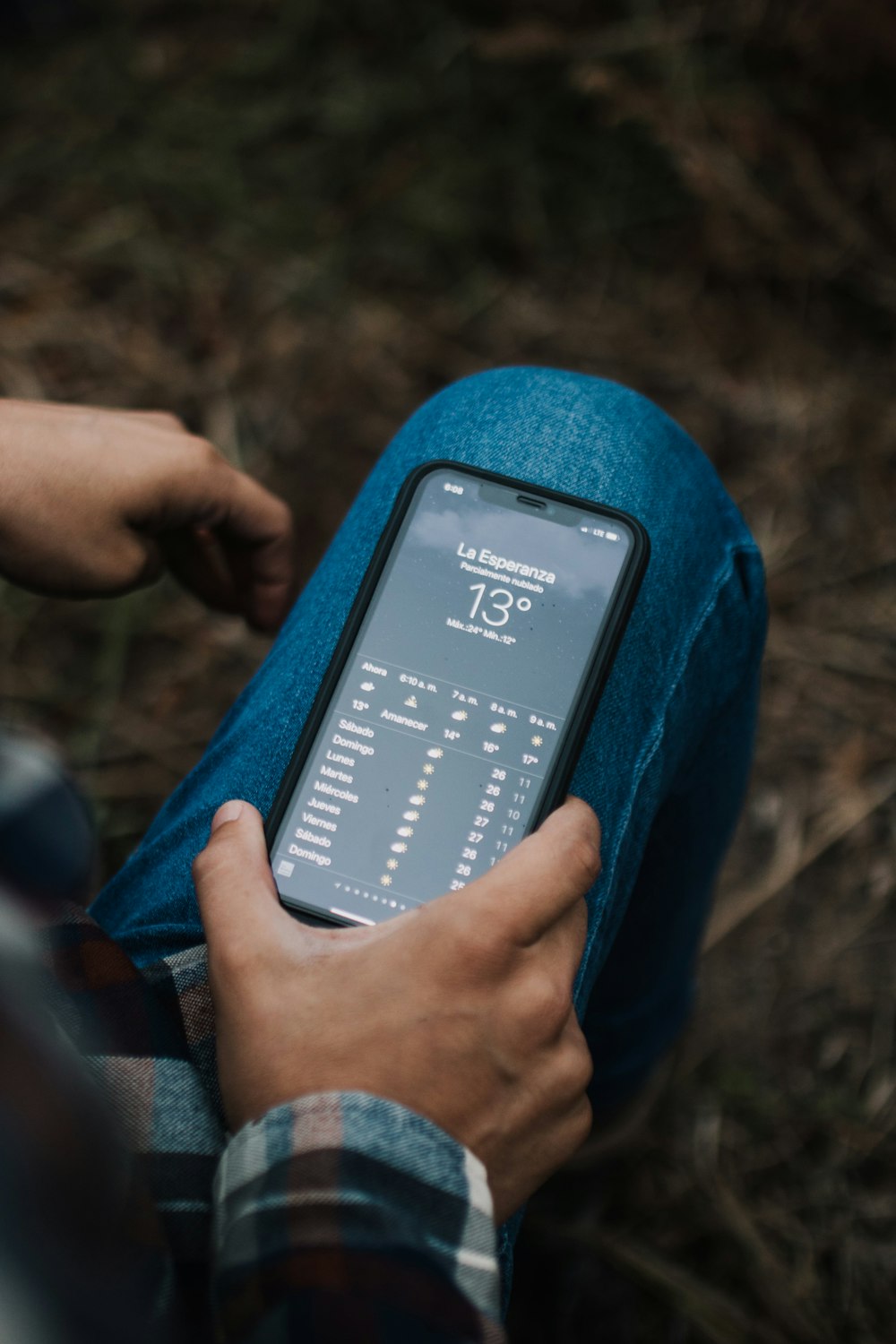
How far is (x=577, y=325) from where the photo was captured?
1409mm

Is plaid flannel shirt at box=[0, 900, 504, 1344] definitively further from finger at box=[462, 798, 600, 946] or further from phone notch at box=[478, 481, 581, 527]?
phone notch at box=[478, 481, 581, 527]

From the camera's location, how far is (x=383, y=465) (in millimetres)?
779

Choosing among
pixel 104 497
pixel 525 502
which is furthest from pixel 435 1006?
pixel 104 497

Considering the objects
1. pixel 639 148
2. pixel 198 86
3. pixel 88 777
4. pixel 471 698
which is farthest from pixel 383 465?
pixel 198 86

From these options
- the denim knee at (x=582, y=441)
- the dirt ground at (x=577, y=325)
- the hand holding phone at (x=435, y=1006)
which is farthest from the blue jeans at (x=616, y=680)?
the dirt ground at (x=577, y=325)

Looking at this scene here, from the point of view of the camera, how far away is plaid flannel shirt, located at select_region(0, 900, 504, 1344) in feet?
1.33

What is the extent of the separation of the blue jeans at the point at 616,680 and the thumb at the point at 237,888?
3.1 inches

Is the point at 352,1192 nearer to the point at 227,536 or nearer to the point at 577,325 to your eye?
the point at 227,536

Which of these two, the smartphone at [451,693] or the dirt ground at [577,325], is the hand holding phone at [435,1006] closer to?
the smartphone at [451,693]

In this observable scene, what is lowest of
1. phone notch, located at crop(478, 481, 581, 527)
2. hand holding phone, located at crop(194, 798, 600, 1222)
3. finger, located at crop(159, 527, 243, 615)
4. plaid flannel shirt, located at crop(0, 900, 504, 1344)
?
plaid flannel shirt, located at crop(0, 900, 504, 1344)

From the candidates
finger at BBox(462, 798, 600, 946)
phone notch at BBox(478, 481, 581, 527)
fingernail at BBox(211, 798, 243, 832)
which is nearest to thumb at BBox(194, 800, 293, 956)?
fingernail at BBox(211, 798, 243, 832)

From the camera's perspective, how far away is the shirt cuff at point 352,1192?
462 mm

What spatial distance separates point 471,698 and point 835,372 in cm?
95

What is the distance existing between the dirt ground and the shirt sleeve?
662 millimetres
